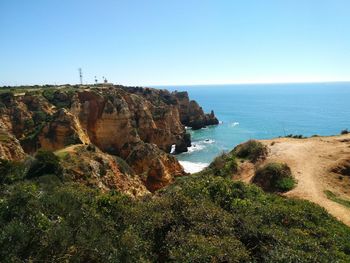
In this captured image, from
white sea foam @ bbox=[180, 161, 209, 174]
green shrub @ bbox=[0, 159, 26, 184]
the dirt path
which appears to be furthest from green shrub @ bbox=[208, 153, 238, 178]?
white sea foam @ bbox=[180, 161, 209, 174]

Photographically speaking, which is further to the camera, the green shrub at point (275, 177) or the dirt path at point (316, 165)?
the green shrub at point (275, 177)

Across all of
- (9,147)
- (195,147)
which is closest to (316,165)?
(9,147)

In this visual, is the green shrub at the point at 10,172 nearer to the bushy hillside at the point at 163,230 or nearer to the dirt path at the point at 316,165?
the bushy hillside at the point at 163,230

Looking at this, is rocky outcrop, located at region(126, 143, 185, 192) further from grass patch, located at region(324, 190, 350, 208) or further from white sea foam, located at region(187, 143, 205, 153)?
white sea foam, located at region(187, 143, 205, 153)

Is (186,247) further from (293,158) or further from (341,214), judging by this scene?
(293,158)

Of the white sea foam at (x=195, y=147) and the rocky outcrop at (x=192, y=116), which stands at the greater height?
the rocky outcrop at (x=192, y=116)

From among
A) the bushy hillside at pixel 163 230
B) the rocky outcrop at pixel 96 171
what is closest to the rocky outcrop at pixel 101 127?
the rocky outcrop at pixel 96 171

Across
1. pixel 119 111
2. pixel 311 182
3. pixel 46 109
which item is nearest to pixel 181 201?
pixel 311 182
